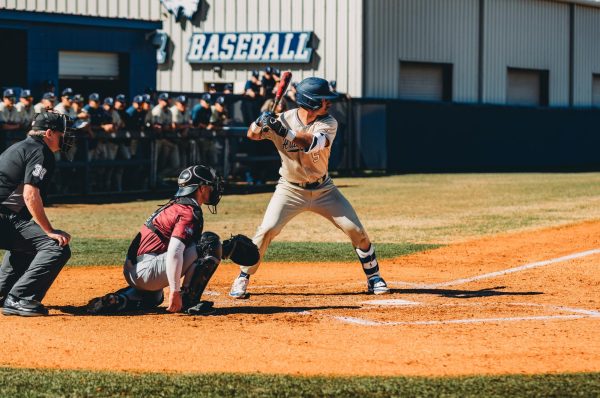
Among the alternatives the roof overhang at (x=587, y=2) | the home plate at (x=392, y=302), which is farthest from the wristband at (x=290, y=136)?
the roof overhang at (x=587, y=2)

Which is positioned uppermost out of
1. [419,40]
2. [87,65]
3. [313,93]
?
[419,40]

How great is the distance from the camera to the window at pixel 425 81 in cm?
3381

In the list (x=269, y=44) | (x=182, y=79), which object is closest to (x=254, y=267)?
(x=269, y=44)

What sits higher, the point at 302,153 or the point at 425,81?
the point at 425,81

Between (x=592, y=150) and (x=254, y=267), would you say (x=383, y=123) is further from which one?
(x=254, y=267)

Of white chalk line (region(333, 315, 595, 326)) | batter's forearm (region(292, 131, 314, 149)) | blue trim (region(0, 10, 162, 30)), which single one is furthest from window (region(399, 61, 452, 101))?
white chalk line (region(333, 315, 595, 326))

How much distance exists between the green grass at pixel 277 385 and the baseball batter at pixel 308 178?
3145 mm

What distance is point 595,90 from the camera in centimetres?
4169

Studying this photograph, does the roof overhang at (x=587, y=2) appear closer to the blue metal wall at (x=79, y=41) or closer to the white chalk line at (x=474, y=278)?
the blue metal wall at (x=79, y=41)

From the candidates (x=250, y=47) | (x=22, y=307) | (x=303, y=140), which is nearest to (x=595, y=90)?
(x=250, y=47)

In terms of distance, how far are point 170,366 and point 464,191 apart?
674 inches

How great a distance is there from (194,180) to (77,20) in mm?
18389

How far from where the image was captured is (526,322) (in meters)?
8.66

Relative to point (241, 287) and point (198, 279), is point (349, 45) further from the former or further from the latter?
point (198, 279)
